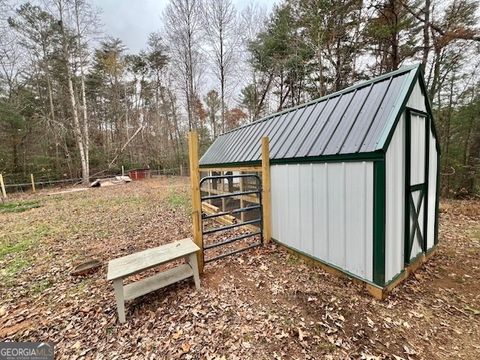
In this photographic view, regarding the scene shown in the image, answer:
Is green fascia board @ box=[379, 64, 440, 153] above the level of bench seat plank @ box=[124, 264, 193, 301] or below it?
above

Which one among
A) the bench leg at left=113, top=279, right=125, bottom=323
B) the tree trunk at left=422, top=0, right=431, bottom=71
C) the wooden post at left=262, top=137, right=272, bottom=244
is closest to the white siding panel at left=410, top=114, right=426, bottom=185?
the wooden post at left=262, top=137, right=272, bottom=244

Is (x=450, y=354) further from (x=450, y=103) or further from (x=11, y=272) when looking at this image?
(x=450, y=103)

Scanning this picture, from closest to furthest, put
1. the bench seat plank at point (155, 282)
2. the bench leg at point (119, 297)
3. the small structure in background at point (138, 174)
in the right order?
1. the bench leg at point (119, 297)
2. the bench seat plank at point (155, 282)
3. the small structure in background at point (138, 174)

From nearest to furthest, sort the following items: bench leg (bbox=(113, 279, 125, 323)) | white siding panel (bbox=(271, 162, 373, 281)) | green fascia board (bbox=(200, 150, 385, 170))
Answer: bench leg (bbox=(113, 279, 125, 323))
green fascia board (bbox=(200, 150, 385, 170))
white siding panel (bbox=(271, 162, 373, 281))

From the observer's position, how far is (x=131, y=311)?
2744 mm

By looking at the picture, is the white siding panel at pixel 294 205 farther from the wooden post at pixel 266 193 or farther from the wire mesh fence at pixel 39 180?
the wire mesh fence at pixel 39 180

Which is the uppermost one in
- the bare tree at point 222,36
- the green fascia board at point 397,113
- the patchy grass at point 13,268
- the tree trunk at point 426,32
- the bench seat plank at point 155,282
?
the bare tree at point 222,36

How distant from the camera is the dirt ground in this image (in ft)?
7.08

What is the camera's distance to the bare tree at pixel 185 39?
14984 mm

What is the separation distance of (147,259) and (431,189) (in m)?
4.93

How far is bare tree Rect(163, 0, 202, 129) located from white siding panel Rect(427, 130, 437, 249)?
16.8 meters

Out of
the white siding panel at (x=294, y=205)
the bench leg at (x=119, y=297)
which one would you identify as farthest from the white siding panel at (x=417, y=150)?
the bench leg at (x=119, y=297)

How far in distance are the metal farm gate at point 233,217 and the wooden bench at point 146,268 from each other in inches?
15.2
